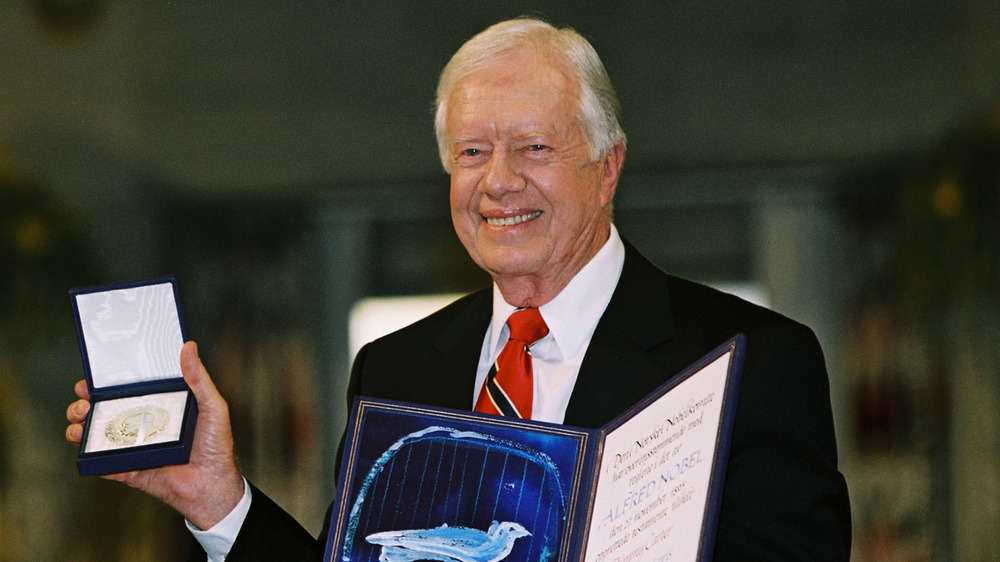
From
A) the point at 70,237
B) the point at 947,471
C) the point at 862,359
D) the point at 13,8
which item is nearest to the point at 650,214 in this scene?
the point at 862,359

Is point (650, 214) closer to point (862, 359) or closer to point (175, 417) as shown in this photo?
point (862, 359)

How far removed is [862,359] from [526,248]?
88.6 inches

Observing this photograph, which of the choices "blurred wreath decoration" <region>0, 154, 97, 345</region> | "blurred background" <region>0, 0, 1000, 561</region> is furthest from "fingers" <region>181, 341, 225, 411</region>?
"blurred wreath decoration" <region>0, 154, 97, 345</region>

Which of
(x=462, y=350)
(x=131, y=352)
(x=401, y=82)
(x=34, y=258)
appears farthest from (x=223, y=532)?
(x=34, y=258)

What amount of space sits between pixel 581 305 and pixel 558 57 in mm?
416

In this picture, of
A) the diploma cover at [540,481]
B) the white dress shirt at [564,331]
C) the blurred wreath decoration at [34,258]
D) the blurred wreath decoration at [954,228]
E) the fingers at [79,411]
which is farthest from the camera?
the blurred wreath decoration at [34,258]

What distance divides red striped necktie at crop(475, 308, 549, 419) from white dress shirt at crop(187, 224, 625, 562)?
0.02m

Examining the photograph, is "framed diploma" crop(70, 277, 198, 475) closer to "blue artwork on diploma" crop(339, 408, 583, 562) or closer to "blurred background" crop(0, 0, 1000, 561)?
"blue artwork on diploma" crop(339, 408, 583, 562)

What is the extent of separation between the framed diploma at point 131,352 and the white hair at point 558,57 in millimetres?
547

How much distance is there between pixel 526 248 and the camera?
1938 mm

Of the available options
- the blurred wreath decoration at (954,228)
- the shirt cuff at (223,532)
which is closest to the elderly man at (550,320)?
the shirt cuff at (223,532)

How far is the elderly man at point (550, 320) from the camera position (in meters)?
1.69

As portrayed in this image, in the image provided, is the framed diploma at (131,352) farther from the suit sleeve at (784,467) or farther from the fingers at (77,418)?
the suit sleeve at (784,467)

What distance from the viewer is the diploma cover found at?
1.32 meters
